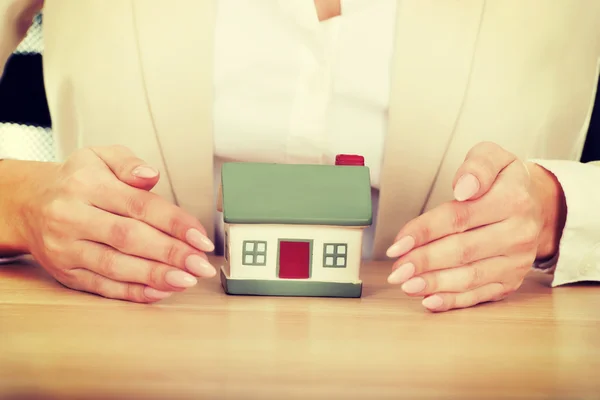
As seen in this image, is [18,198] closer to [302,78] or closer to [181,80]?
[181,80]

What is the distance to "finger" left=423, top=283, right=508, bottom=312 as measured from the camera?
69 centimetres

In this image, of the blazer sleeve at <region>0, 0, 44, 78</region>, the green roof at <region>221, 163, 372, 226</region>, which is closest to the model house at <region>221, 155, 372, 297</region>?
the green roof at <region>221, 163, 372, 226</region>

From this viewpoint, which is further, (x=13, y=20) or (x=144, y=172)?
(x=13, y=20)

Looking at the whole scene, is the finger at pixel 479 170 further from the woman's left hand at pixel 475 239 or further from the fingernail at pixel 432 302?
the fingernail at pixel 432 302

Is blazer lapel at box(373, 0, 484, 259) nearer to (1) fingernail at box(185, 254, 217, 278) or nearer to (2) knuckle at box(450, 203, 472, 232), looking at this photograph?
(2) knuckle at box(450, 203, 472, 232)

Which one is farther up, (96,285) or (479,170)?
(479,170)

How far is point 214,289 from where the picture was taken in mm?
757

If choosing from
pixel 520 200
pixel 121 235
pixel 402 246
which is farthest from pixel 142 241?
pixel 520 200

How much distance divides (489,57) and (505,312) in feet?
1.48

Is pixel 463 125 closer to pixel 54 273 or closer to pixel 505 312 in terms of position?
pixel 505 312

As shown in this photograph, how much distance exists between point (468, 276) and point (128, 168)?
380 millimetres

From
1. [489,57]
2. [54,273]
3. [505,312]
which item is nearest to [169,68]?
[54,273]

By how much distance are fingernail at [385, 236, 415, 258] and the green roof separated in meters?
0.04

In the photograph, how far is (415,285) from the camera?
688mm
